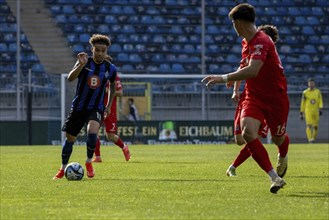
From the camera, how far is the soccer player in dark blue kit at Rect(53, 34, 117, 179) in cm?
1309

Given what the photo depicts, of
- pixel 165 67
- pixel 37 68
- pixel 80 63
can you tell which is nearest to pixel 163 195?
pixel 80 63

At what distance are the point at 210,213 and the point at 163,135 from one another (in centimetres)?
2538

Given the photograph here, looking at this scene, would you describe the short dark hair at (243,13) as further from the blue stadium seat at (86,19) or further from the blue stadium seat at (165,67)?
the blue stadium seat at (86,19)

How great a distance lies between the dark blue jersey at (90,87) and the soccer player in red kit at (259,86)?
3258 mm

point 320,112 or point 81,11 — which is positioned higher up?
point 81,11

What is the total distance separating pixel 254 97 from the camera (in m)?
10.4

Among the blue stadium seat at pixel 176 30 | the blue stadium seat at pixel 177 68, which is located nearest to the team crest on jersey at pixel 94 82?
the blue stadium seat at pixel 177 68

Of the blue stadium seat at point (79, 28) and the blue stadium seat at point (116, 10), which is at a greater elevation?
the blue stadium seat at point (116, 10)

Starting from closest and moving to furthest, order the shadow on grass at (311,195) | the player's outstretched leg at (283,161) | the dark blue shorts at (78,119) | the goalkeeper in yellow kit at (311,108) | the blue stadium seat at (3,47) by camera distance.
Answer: the shadow on grass at (311,195) → the player's outstretched leg at (283,161) → the dark blue shorts at (78,119) → the goalkeeper in yellow kit at (311,108) → the blue stadium seat at (3,47)

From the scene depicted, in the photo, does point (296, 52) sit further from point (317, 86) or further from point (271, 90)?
point (271, 90)

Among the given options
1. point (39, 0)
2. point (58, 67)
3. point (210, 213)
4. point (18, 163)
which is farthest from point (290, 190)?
point (39, 0)

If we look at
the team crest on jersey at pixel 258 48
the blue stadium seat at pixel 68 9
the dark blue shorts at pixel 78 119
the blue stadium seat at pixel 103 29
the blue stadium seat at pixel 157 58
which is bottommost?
the dark blue shorts at pixel 78 119

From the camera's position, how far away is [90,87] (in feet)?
43.6

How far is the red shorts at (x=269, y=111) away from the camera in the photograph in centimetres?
1027
